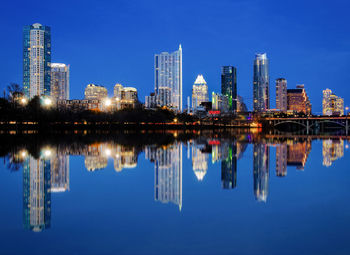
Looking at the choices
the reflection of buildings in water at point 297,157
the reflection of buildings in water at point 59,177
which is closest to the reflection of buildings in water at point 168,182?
the reflection of buildings in water at point 59,177

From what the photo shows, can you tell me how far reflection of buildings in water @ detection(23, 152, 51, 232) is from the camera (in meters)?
7.08

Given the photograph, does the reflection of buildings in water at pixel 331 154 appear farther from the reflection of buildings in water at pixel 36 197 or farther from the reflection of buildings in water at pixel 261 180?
the reflection of buildings in water at pixel 36 197

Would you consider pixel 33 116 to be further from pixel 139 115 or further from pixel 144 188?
pixel 144 188

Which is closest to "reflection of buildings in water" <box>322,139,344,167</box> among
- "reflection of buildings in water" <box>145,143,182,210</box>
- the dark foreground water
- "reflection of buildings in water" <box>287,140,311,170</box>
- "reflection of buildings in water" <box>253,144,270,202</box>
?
"reflection of buildings in water" <box>287,140,311,170</box>

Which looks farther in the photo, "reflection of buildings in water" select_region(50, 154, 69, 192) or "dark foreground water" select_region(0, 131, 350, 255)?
"reflection of buildings in water" select_region(50, 154, 69, 192)

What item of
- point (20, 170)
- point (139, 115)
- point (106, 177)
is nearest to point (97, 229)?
point (106, 177)

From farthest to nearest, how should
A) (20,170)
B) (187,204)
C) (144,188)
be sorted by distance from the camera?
(20,170), (144,188), (187,204)

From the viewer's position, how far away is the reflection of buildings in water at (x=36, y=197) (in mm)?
7079

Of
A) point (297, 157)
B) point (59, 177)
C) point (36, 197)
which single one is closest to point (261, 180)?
point (59, 177)

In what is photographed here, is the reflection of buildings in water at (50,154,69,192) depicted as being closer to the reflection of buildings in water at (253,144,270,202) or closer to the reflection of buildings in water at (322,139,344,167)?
the reflection of buildings in water at (253,144,270,202)

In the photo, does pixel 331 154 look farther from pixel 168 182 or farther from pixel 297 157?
pixel 168 182

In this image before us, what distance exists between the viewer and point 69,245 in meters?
5.88

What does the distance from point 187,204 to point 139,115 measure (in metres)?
100

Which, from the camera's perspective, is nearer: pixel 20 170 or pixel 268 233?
pixel 268 233
